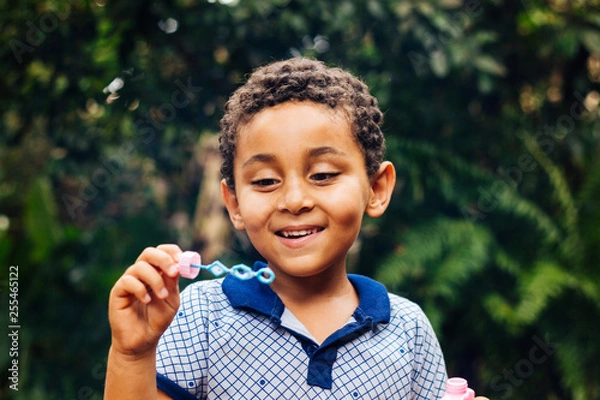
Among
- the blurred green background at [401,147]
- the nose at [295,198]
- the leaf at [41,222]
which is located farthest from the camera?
the leaf at [41,222]

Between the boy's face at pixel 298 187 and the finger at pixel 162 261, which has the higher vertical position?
the boy's face at pixel 298 187

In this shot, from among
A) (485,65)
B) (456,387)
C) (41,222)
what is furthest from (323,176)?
(41,222)

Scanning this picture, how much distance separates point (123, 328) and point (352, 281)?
2.18 feet

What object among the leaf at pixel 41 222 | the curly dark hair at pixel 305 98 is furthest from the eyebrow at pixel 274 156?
the leaf at pixel 41 222

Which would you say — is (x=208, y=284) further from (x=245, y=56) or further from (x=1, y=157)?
(x=1, y=157)

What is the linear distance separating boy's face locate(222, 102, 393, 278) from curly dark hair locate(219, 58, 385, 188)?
0.03 metres

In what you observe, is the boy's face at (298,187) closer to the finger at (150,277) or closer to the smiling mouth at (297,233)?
the smiling mouth at (297,233)

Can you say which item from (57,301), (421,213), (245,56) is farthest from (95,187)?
(421,213)

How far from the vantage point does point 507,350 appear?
4.04 m

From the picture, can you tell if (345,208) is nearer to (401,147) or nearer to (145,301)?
(145,301)

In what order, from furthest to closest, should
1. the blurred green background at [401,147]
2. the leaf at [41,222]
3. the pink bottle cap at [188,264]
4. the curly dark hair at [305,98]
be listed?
the leaf at [41,222], the blurred green background at [401,147], the curly dark hair at [305,98], the pink bottle cap at [188,264]

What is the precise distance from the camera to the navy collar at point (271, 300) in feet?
5.20

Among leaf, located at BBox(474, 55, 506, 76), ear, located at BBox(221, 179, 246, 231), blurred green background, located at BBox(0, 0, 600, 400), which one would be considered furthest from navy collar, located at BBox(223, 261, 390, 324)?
leaf, located at BBox(474, 55, 506, 76)

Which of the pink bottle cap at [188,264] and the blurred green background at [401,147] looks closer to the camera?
the pink bottle cap at [188,264]
